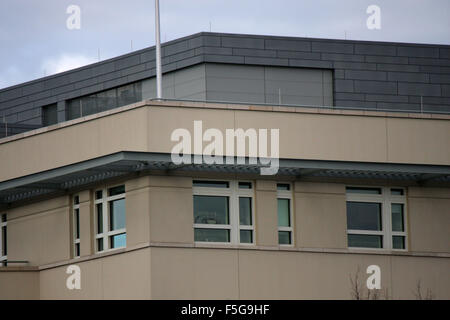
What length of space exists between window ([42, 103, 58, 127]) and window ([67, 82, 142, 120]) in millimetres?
833

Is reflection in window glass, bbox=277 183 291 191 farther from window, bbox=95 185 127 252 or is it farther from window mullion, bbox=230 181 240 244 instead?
window, bbox=95 185 127 252

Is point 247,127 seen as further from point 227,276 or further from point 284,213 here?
point 227,276

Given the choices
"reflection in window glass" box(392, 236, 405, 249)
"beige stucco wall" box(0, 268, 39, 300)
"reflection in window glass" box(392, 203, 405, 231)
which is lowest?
"beige stucco wall" box(0, 268, 39, 300)

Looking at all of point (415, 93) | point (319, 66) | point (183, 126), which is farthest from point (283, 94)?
point (183, 126)

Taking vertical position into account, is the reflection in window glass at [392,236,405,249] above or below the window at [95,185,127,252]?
below

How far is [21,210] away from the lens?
43906 millimetres

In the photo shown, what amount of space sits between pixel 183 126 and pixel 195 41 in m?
8.04

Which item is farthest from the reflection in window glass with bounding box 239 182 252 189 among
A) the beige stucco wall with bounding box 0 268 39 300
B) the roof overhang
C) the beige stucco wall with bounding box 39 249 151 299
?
the beige stucco wall with bounding box 0 268 39 300

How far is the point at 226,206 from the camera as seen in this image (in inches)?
1597

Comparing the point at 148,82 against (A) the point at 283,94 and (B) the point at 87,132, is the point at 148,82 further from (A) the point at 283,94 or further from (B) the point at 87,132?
(B) the point at 87,132

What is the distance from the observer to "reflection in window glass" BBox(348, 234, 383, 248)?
41594 mm

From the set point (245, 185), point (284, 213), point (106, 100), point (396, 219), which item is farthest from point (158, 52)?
point (106, 100)

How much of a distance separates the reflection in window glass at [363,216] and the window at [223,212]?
2.89m

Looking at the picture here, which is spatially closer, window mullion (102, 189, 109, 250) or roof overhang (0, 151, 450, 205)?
roof overhang (0, 151, 450, 205)
